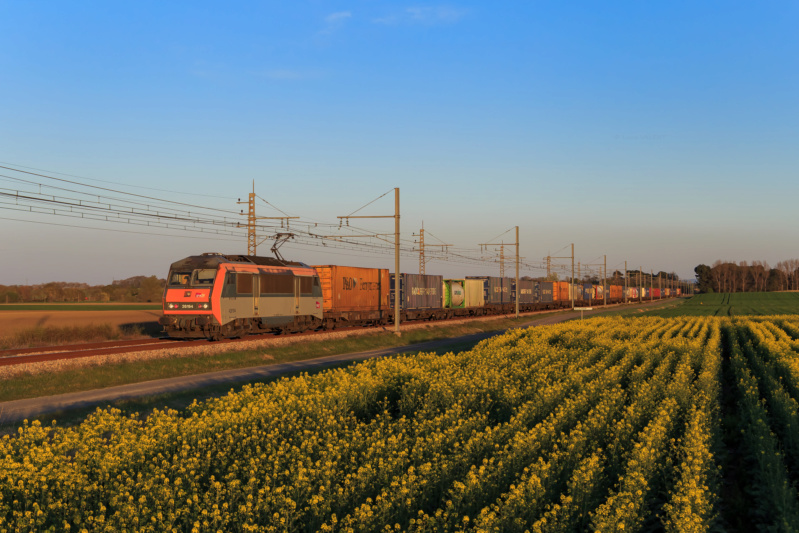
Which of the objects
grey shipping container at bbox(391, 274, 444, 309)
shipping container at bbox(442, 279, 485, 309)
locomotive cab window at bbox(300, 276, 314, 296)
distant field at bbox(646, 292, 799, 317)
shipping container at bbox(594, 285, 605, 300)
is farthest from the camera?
shipping container at bbox(594, 285, 605, 300)

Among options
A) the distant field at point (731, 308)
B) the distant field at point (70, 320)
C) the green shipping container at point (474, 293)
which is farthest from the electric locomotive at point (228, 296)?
the distant field at point (731, 308)

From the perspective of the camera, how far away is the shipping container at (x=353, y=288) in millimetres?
37719

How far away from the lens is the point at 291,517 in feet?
20.1

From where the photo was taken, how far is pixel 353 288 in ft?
132

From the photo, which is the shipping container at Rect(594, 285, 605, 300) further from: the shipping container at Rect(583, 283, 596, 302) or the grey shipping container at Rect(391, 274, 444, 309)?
the grey shipping container at Rect(391, 274, 444, 309)

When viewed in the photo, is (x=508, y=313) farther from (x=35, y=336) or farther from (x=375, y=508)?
(x=375, y=508)

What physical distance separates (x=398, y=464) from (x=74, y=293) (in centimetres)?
10962

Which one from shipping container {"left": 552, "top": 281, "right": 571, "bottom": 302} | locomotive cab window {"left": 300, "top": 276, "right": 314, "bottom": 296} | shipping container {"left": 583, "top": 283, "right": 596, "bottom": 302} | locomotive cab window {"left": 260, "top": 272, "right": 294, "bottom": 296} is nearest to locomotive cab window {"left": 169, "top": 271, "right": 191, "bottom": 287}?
locomotive cab window {"left": 260, "top": 272, "right": 294, "bottom": 296}

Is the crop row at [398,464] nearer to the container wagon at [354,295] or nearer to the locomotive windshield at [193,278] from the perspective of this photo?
the locomotive windshield at [193,278]

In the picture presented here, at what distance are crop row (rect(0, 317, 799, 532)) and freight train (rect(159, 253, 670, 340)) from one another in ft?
53.2

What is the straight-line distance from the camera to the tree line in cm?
9901

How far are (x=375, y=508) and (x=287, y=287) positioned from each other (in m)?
27.1

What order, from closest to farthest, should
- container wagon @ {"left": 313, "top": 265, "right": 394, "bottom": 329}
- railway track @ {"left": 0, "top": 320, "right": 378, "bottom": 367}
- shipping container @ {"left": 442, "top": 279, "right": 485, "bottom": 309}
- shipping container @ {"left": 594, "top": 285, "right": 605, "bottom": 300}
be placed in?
railway track @ {"left": 0, "top": 320, "right": 378, "bottom": 367}
container wagon @ {"left": 313, "top": 265, "right": 394, "bottom": 329}
shipping container @ {"left": 442, "top": 279, "right": 485, "bottom": 309}
shipping container @ {"left": 594, "top": 285, "right": 605, "bottom": 300}

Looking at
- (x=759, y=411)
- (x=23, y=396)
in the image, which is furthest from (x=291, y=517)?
(x=23, y=396)
